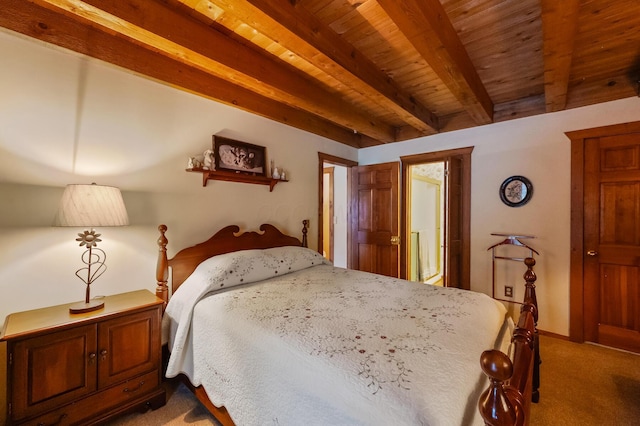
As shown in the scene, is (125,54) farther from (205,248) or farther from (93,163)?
(205,248)

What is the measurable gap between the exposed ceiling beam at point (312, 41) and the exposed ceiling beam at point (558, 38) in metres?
1.12

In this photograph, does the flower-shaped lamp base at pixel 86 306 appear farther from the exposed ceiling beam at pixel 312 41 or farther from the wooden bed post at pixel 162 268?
the exposed ceiling beam at pixel 312 41

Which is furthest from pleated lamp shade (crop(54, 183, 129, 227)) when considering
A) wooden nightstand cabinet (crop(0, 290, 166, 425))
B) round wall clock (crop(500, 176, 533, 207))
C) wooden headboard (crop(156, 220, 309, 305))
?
round wall clock (crop(500, 176, 533, 207))

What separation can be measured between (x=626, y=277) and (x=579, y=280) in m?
0.33

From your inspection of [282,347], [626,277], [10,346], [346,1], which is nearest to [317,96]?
[346,1]

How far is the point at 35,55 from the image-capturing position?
65.9 inches

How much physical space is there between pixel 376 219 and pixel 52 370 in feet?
11.4

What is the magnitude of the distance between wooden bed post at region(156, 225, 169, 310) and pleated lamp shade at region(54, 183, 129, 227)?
1.35 feet

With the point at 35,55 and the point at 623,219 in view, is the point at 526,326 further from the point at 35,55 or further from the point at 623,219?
the point at 35,55

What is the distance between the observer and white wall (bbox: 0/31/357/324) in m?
1.63

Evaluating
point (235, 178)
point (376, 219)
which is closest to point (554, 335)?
point (376, 219)

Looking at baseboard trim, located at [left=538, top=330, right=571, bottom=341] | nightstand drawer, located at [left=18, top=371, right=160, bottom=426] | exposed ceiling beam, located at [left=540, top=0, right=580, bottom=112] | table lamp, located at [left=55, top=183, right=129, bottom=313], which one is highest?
exposed ceiling beam, located at [left=540, top=0, right=580, bottom=112]

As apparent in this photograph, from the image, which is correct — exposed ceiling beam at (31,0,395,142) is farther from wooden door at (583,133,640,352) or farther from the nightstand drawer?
wooden door at (583,133,640,352)

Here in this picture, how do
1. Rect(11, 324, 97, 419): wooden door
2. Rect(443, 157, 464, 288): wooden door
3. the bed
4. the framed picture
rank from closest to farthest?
the bed
Rect(11, 324, 97, 419): wooden door
the framed picture
Rect(443, 157, 464, 288): wooden door
